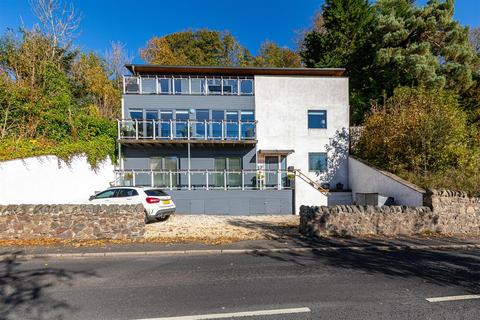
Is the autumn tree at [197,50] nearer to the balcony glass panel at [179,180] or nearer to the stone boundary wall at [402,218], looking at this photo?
the balcony glass panel at [179,180]

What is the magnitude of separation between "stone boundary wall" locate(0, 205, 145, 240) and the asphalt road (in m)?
1.69

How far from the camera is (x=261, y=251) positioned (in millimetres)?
7102

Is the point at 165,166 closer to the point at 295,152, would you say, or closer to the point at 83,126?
the point at 83,126

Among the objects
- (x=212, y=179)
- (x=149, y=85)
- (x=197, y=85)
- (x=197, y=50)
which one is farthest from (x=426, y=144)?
(x=197, y=50)

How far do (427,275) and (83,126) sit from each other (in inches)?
695

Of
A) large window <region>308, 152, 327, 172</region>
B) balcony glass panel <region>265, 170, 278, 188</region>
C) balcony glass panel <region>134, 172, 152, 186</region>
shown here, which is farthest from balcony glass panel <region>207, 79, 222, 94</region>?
large window <region>308, 152, 327, 172</region>

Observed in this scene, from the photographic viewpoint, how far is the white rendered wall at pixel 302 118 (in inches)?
693

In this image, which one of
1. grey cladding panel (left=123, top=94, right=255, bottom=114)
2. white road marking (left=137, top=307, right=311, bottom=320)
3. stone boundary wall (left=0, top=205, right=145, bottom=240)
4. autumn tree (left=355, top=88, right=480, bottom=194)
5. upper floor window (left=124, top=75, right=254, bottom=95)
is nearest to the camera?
white road marking (left=137, top=307, right=311, bottom=320)

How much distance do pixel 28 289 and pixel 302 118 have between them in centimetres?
1636

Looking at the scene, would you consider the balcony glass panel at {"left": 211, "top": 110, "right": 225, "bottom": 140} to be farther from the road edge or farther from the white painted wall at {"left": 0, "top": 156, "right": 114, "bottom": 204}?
the road edge

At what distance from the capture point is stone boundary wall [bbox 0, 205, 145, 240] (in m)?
7.95

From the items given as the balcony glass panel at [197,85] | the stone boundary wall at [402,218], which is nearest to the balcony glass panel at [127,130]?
the balcony glass panel at [197,85]

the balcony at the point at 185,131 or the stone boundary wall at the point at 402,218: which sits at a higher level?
the balcony at the point at 185,131

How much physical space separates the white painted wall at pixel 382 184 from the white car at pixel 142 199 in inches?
392
